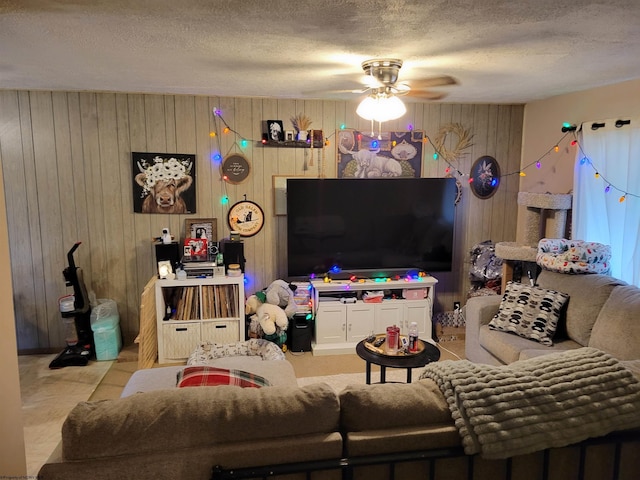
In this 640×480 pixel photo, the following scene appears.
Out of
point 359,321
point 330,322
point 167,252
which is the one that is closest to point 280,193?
point 167,252

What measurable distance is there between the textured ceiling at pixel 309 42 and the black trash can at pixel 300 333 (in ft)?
6.78

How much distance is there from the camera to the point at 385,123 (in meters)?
4.82

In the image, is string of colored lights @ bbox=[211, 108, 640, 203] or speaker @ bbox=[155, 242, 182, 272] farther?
speaker @ bbox=[155, 242, 182, 272]

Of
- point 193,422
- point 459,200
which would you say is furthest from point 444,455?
point 459,200

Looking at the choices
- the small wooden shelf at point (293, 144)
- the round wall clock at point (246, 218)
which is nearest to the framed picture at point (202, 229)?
the round wall clock at point (246, 218)

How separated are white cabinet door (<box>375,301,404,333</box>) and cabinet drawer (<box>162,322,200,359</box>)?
165cm

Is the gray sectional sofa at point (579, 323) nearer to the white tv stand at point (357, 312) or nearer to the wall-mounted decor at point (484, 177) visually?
the white tv stand at point (357, 312)

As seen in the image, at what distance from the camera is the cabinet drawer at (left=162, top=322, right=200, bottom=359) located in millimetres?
4250

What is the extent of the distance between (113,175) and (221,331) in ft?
5.69

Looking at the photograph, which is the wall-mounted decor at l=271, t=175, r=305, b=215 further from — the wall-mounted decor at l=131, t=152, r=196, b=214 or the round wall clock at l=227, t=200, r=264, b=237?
the wall-mounted decor at l=131, t=152, r=196, b=214

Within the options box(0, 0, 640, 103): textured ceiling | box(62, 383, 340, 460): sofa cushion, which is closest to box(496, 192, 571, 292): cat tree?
box(0, 0, 640, 103): textured ceiling

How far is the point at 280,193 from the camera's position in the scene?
4695mm

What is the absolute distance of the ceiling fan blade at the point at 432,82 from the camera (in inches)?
137

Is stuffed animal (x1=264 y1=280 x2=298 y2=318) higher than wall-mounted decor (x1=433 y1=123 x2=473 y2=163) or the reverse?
the reverse
